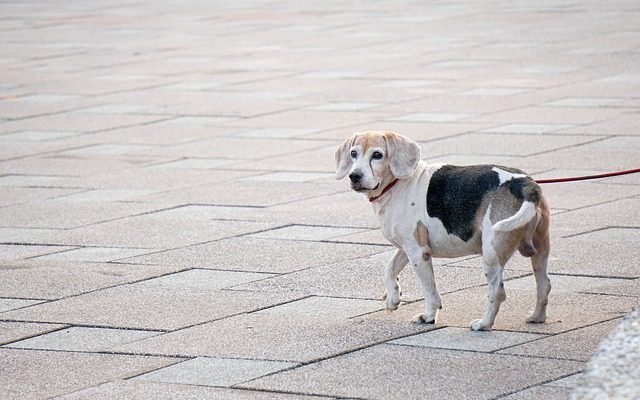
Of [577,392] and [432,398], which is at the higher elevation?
[577,392]

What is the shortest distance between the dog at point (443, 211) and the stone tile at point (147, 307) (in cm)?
88

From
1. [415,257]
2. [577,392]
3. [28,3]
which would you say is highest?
[577,392]

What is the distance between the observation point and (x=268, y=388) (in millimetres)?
5910

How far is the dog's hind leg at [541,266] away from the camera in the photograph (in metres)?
6.55

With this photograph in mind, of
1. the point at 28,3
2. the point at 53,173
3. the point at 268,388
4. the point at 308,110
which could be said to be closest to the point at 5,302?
the point at 268,388

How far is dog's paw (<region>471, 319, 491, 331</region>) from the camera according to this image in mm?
6586

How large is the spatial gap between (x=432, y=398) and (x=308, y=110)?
870 cm

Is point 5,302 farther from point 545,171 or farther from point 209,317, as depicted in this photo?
point 545,171

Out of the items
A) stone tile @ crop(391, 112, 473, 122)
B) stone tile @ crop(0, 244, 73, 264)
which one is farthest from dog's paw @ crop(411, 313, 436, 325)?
stone tile @ crop(391, 112, 473, 122)

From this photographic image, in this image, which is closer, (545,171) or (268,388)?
(268,388)

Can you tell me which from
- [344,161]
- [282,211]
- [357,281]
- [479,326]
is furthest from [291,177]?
[479,326]

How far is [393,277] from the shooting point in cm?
691

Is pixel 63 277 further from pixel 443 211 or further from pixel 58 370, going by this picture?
pixel 443 211

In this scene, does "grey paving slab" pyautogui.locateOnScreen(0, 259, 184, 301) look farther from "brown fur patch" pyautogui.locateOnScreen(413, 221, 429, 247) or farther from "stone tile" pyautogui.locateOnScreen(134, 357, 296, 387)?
"brown fur patch" pyautogui.locateOnScreen(413, 221, 429, 247)
